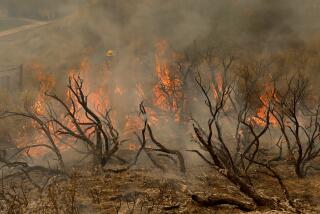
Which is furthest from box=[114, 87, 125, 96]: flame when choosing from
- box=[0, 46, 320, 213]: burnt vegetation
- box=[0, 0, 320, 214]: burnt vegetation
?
box=[0, 46, 320, 213]: burnt vegetation

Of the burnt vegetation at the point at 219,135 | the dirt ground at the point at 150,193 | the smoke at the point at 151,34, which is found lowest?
the dirt ground at the point at 150,193

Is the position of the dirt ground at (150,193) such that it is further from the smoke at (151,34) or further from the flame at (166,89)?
the smoke at (151,34)

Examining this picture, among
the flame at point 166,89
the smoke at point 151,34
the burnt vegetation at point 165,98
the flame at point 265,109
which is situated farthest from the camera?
the smoke at point 151,34

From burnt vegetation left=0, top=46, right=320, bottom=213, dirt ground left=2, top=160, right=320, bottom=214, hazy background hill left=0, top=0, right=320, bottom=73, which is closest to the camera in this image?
dirt ground left=2, top=160, right=320, bottom=214

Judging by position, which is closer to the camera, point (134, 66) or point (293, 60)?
point (293, 60)

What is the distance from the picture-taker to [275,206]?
303 inches

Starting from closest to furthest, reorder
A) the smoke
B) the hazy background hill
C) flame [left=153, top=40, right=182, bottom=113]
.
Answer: flame [left=153, top=40, right=182, bottom=113], the smoke, the hazy background hill

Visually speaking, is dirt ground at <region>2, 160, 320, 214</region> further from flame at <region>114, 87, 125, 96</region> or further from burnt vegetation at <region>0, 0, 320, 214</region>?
flame at <region>114, 87, 125, 96</region>

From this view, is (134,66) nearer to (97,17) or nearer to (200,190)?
(97,17)

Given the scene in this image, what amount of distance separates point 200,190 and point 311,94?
13.1m

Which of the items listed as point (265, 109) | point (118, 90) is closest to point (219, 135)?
point (265, 109)

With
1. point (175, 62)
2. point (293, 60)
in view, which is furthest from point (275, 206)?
point (175, 62)

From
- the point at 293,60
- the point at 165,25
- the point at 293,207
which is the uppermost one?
the point at 165,25

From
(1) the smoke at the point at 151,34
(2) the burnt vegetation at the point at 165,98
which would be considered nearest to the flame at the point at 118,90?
(2) the burnt vegetation at the point at 165,98
